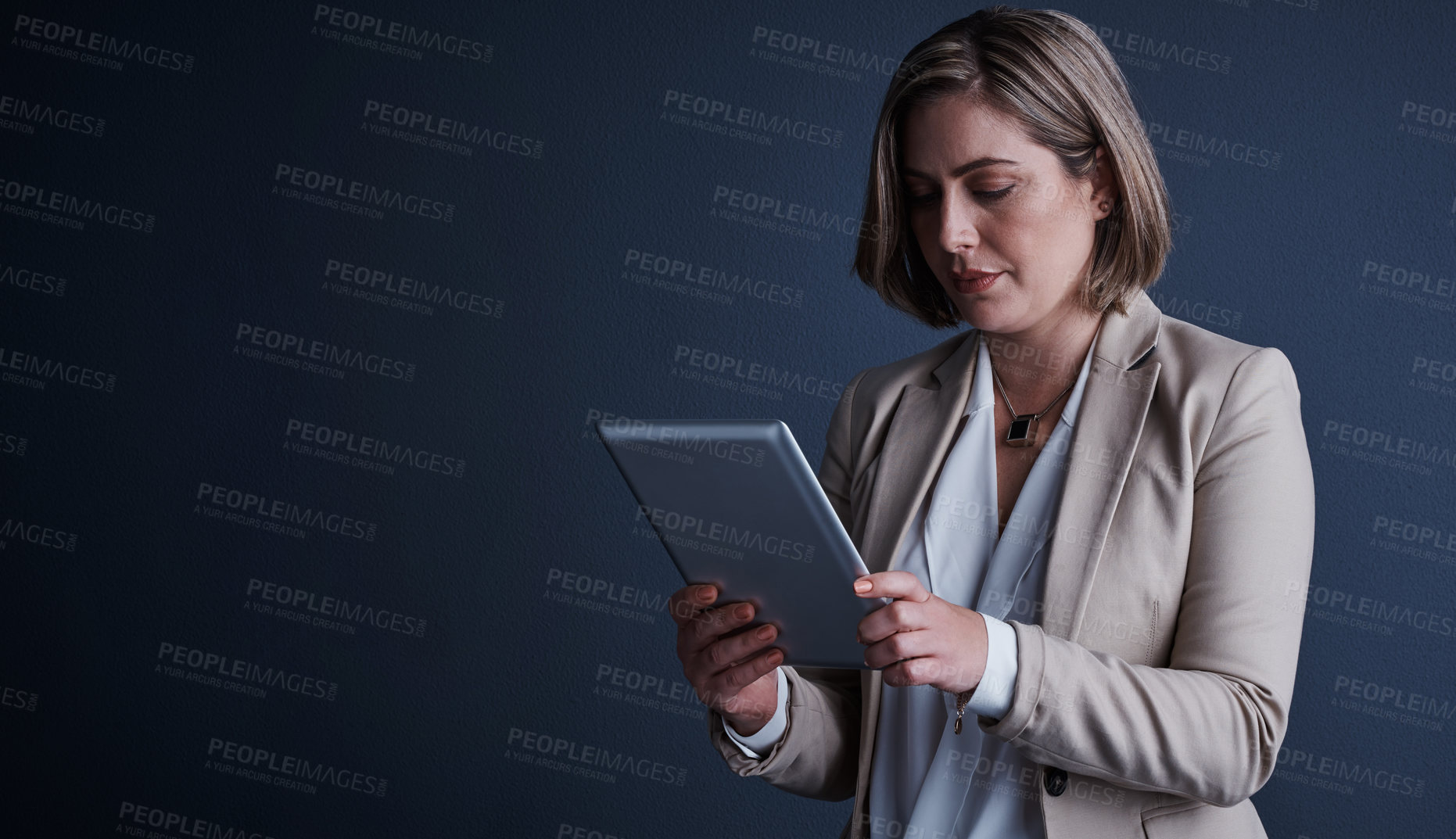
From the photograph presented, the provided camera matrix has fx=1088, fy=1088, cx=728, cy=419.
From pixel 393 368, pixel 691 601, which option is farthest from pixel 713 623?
pixel 393 368

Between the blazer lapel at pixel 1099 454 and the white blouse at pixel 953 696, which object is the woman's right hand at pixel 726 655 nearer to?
the white blouse at pixel 953 696

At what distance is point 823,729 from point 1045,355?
59 centimetres

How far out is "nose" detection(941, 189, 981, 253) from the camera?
4.60 ft

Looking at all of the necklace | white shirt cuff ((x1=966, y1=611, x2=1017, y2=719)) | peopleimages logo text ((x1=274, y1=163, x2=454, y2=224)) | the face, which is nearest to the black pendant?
the necklace

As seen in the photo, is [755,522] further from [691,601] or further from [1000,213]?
[1000,213]

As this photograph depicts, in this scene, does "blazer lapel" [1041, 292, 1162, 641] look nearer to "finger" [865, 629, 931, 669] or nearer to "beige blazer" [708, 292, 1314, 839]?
"beige blazer" [708, 292, 1314, 839]

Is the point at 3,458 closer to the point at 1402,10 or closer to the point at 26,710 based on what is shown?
the point at 26,710

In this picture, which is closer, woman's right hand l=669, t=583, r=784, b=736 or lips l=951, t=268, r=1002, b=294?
woman's right hand l=669, t=583, r=784, b=736

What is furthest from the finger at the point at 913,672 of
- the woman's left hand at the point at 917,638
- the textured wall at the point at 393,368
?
the textured wall at the point at 393,368

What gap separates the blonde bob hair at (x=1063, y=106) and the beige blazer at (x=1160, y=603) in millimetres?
76

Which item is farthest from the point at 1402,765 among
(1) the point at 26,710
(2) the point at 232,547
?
(1) the point at 26,710

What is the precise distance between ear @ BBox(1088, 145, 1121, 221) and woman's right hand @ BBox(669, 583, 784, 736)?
0.72 m

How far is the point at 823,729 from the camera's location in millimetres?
1474

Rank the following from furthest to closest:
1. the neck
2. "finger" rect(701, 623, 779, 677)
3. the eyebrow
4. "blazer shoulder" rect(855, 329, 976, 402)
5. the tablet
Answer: "blazer shoulder" rect(855, 329, 976, 402) < the neck < the eyebrow < "finger" rect(701, 623, 779, 677) < the tablet
